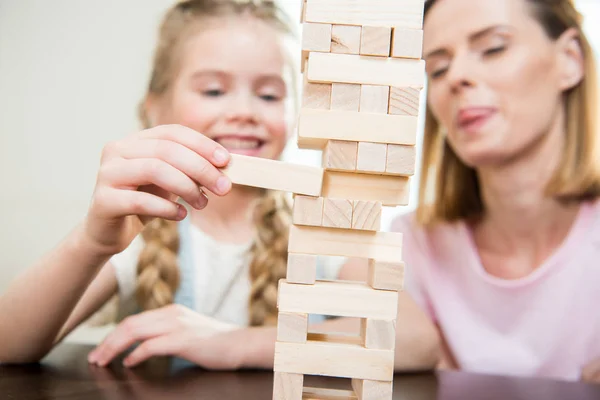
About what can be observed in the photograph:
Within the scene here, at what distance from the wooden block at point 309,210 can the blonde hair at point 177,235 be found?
0.87 metres

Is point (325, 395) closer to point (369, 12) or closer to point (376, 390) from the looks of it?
point (376, 390)

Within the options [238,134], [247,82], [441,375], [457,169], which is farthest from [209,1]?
[441,375]

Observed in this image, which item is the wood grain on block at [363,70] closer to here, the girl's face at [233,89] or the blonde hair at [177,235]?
the girl's face at [233,89]

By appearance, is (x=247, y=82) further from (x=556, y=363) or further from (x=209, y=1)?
(x=556, y=363)

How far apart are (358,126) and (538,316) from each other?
108 centimetres

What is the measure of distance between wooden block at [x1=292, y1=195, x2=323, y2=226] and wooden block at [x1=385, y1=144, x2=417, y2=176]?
0.32 feet

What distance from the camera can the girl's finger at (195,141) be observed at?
75cm

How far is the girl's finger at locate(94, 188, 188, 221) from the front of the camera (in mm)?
826

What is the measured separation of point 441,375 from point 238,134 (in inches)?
30.7

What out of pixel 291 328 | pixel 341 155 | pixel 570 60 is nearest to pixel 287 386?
pixel 291 328

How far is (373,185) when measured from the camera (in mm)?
741

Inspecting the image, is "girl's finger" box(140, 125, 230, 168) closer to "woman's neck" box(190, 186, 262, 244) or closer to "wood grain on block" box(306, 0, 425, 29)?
"wood grain on block" box(306, 0, 425, 29)

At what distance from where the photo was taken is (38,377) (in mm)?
932

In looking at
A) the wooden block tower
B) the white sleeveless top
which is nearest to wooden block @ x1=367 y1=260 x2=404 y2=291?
the wooden block tower
